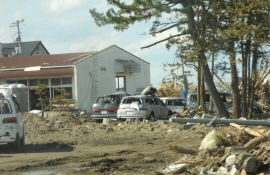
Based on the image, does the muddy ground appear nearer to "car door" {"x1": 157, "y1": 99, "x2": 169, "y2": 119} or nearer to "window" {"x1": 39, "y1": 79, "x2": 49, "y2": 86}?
"car door" {"x1": 157, "y1": 99, "x2": 169, "y2": 119}

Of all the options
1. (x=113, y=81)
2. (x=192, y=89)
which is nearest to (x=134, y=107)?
(x=113, y=81)

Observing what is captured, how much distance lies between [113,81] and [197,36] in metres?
18.5

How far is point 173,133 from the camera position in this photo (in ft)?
55.2

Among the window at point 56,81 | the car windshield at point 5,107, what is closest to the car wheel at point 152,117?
the car windshield at point 5,107

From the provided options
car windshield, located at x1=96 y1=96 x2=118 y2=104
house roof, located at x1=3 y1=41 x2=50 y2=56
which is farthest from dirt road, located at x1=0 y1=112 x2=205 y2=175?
house roof, located at x1=3 y1=41 x2=50 y2=56

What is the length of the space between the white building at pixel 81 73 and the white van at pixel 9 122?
74.4 ft

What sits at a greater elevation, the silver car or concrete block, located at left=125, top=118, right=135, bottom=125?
the silver car

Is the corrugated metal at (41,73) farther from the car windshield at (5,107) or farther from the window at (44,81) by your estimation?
the car windshield at (5,107)

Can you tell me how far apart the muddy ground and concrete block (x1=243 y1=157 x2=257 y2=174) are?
1.86 metres

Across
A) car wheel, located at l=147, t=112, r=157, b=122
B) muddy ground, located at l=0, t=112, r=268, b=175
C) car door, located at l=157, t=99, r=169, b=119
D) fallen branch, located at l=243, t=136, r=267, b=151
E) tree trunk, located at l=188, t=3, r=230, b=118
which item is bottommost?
muddy ground, located at l=0, t=112, r=268, b=175

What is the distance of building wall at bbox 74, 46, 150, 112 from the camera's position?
3650 cm

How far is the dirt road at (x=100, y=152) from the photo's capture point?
31.7 ft

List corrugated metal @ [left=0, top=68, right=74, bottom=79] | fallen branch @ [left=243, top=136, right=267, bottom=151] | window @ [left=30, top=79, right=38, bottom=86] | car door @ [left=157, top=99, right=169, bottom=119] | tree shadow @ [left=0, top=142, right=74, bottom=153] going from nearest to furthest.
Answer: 1. fallen branch @ [left=243, top=136, right=267, bottom=151]
2. tree shadow @ [left=0, top=142, right=74, bottom=153]
3. car door @ [left=157, top=99, right=169, bottom=119]
4. corrugated metal @ [left=0, top=68, right=74, bottom=79]
5. window @ [left=30, top=79, right=38, bottom=86]

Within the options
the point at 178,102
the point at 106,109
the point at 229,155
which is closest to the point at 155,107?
the point at 106,109
